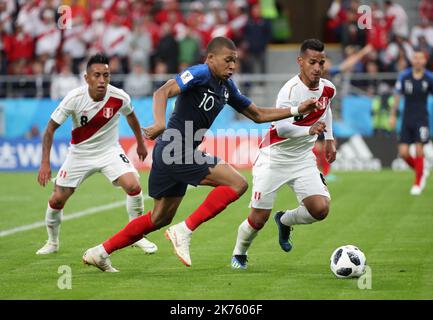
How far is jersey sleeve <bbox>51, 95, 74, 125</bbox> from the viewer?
11.4 m

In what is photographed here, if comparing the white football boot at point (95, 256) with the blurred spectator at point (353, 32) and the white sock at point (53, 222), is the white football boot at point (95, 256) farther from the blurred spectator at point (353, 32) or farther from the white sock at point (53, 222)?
the blurred spectator at point (353, 32)

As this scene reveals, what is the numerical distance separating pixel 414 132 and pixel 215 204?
398 inches

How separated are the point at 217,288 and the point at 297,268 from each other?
1.59 meters

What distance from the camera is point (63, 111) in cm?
1144

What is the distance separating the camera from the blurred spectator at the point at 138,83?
26078mm

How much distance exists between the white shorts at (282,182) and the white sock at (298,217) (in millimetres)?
195

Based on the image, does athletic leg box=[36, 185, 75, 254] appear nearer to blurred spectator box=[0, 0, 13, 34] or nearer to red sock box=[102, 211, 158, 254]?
red sock box=[102, 211, 158, 254]

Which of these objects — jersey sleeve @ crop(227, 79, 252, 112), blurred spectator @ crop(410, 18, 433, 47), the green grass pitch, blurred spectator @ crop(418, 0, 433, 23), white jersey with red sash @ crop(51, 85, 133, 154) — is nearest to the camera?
the green grass pitch

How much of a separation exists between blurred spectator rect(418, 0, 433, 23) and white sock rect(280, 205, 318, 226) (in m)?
17.9

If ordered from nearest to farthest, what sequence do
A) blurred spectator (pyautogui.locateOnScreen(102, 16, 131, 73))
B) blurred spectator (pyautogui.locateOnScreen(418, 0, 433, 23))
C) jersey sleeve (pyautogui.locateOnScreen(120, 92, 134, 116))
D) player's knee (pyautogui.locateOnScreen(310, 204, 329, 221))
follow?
player's knee (pyautogui.locateOnScreen(310, 204, 329, 221)) → jersey sleeve (pyautogui.locateOnScreen(120, 92, 134, 116)) → blurred spectator (pyautogui.locateOnScreen(102, 16, 131, 73)) → blurred spectator (pyautogui.locateOnScreen(418, 0, 433, 23))

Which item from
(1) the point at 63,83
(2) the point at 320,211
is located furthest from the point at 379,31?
(2) the point at 320,211

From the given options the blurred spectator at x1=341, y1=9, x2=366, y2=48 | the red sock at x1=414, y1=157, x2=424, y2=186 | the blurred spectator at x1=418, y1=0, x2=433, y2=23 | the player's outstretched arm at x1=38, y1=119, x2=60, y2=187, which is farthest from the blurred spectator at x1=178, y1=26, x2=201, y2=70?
the player's outstretched arm at x1=38, y1=119, x2=60, y2=187

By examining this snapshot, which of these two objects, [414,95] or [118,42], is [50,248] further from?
[118,42]
